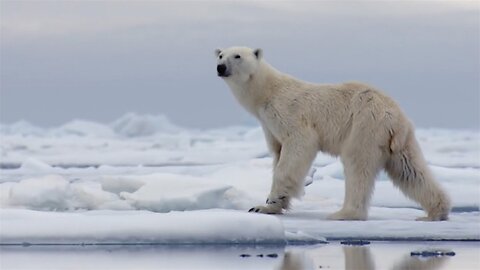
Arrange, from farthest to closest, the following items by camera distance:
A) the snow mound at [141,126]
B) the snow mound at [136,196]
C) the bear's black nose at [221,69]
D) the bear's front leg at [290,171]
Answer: the snow mound at [141,126], the snow mound at [136,196], the bear's black nose at [221,69], the bear's front leg at [290,171]

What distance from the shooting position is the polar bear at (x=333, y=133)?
8.14m

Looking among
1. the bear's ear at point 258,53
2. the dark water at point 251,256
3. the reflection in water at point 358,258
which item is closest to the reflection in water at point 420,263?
the dark water at point 251,256

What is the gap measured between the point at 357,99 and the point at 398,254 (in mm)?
1989

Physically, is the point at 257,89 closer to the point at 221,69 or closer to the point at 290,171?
the point at 221,69

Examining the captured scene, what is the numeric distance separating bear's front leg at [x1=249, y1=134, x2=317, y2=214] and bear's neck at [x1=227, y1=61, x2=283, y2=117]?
0.44 m

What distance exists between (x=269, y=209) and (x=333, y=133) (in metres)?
0.77

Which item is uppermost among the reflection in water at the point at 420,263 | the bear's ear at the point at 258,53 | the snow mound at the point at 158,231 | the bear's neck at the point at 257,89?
the bear's ear at the point at 258,53

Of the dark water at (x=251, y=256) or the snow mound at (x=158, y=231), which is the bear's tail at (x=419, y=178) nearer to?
the dark water at (x=251, y=256)

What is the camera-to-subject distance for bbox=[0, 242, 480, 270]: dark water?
6.11m

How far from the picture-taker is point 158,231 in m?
7.11

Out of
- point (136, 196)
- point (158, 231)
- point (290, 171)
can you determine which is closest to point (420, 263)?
point (158, 231)

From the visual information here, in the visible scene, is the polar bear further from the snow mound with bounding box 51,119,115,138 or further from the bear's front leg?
the snow mound with bounding box 51,119,115,138

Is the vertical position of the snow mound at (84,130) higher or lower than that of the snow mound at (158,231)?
higher

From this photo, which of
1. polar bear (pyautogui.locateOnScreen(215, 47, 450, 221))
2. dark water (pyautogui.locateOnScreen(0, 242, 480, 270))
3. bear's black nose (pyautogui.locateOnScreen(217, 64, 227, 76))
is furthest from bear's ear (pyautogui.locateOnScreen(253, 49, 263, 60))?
dark water (pyautogui.locateOnScreen(0, 242, 480, 270))
